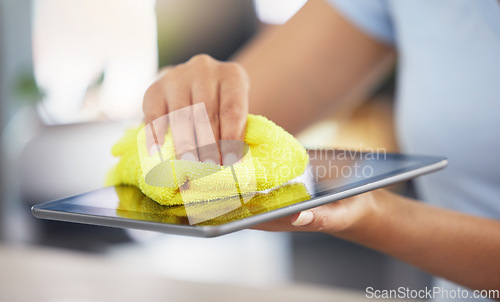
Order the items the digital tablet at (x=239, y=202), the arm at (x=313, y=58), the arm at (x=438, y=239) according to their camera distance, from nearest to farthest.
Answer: the digital tablet at (x=239, y=202) < the arm at (x=438, y=239) < the arm at (x=313, y=58)

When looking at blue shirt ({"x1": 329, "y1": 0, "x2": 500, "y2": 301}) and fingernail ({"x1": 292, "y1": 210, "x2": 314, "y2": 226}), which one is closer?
fingernail ({"x1": 292, "y1": 210, "x2": 314, "y2": 226})

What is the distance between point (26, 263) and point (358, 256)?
0.64 metres

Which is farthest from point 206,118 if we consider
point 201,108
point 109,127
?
point 109,127

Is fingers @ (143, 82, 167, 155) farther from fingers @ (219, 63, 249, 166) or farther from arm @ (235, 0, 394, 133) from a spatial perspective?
arm @ (235, 0, 394, 133)

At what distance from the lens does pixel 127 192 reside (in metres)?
0.19

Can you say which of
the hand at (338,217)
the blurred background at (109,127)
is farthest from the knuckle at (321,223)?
the blurred background at (109,127)

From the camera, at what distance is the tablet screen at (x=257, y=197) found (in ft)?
0.47

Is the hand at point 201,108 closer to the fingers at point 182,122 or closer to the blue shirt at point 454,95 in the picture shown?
the fingers at point 182,122

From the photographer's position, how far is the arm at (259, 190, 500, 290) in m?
0.24

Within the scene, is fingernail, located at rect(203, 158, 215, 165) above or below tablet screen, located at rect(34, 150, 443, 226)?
above

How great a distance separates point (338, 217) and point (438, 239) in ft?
0.29

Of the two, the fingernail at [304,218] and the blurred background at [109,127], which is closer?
the fingernail at [304,218]

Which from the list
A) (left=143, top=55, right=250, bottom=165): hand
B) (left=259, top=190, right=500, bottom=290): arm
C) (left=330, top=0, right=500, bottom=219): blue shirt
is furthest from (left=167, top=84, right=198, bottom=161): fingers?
(left=330, top=0, right=500, bottom=219): blue shirt

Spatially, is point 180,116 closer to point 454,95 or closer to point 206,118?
point 206,118
